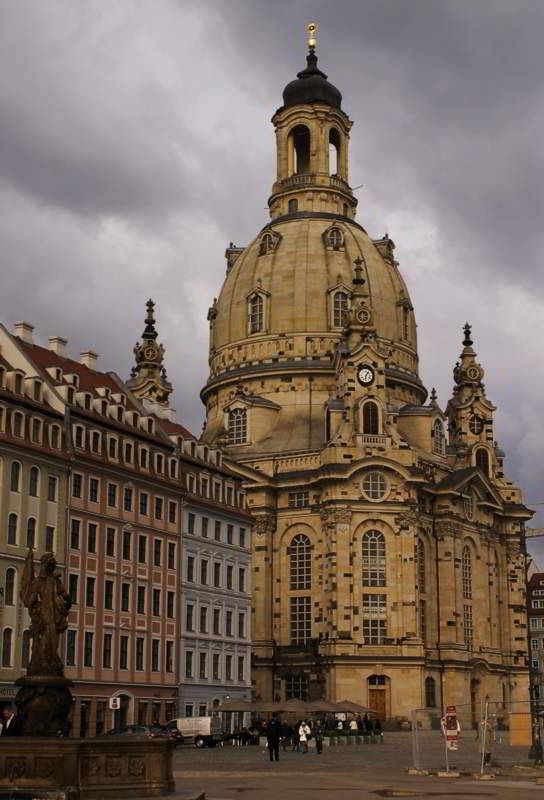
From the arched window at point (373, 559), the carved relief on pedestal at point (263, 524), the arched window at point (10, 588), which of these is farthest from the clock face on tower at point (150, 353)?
the arched window at point (10, 588)

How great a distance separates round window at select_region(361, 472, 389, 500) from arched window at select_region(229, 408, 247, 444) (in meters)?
15.0

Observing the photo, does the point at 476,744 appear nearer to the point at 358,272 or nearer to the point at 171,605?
the point at 171,605

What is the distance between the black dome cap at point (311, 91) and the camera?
5453 inches

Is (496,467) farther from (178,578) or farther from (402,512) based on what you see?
(178,578)

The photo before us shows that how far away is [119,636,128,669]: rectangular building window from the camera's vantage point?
74875 mm

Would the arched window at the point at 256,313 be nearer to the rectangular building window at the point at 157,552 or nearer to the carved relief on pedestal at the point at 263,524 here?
the carved relief on pedestal at the point at 263,524

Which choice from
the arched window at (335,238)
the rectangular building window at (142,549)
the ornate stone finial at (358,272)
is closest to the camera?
the rectangular building window at (142,549)

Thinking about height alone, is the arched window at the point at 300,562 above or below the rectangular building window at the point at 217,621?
above

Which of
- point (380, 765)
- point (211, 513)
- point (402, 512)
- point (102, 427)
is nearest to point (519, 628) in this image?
point (402, 512)

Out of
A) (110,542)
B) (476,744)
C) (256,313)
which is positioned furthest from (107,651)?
(256,313)

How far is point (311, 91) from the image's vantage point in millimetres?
138625

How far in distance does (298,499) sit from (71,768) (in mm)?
83465

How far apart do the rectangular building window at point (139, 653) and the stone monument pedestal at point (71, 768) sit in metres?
44.8

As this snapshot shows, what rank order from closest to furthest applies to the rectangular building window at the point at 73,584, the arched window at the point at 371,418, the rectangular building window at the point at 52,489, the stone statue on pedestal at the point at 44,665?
the stone statue on pedestal at the point at 44,665, the rectangular building window at the point at 52,489, the rectangular building window at the point at 73,584, the arched window at the point at 371,418
